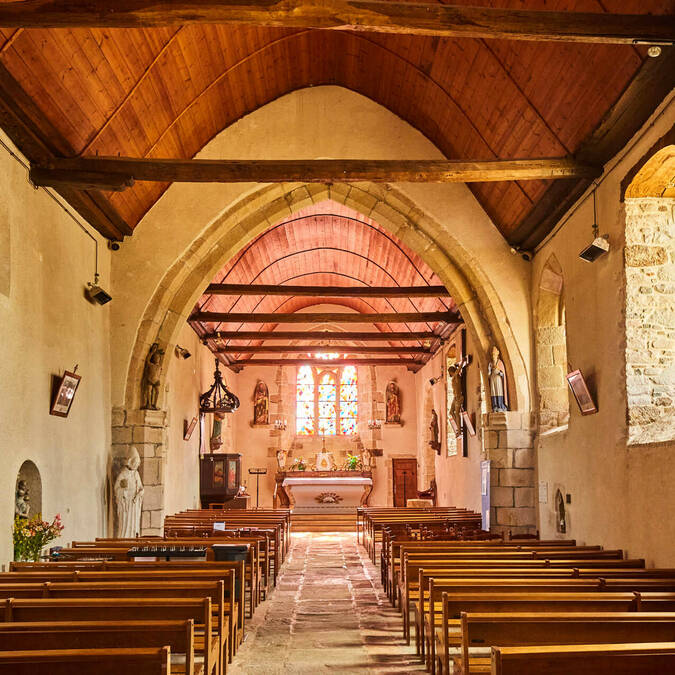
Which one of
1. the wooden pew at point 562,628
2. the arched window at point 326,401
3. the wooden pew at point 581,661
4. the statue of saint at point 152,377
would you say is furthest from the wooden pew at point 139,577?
the arched window at point 326,401

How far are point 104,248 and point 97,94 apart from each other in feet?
10.0

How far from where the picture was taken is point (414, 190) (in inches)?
432

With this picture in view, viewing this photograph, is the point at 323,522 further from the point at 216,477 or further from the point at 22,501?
the point at 22,501

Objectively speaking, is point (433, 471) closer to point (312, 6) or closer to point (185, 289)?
point (185, 289)

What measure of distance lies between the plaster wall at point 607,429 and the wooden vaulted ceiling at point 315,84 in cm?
42

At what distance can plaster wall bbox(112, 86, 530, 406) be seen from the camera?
10.6 meters

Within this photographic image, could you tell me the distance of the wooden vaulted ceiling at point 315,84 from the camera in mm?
6682

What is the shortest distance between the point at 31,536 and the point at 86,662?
15.1 ft

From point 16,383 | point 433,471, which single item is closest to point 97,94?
point 16,383

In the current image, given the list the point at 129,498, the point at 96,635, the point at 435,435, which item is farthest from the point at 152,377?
the point at 435,435

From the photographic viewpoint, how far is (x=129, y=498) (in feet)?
32.4

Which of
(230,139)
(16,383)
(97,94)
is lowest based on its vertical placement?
(16,383)

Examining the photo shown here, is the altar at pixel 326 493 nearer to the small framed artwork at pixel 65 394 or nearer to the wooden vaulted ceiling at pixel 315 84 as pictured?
Answer: the wooden vaulted ceiling at pixel 315 84

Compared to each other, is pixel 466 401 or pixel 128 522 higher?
pixel 466 401
